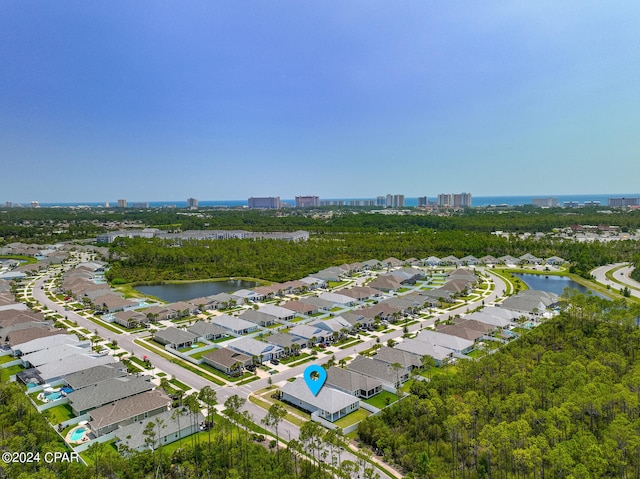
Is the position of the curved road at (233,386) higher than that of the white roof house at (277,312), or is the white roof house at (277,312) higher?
the white roof house at (277,312)

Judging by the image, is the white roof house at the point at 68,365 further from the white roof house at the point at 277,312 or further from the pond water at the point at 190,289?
the pond water at the point at 190,289

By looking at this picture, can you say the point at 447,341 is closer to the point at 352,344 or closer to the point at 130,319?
the point at 352,344

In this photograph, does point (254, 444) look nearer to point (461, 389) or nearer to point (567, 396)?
point (461, 389)

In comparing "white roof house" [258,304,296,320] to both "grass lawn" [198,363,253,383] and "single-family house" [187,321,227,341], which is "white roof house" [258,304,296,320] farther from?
"grass lawn" [198,363,253,383]

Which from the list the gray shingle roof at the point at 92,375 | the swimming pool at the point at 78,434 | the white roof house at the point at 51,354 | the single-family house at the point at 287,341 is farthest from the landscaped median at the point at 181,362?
the swimming pool at the point at 78,434

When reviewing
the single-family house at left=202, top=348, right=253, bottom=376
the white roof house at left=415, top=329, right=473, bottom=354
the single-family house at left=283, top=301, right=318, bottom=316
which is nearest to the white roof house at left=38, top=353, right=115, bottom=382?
the single-family house at left=202, top=348, right=253, bottom=376

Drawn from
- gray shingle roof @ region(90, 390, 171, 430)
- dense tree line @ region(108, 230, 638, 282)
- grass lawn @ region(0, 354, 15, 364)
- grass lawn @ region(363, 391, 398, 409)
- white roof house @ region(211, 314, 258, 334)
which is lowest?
grass lawn @ region(363, 391, 398, 409)
